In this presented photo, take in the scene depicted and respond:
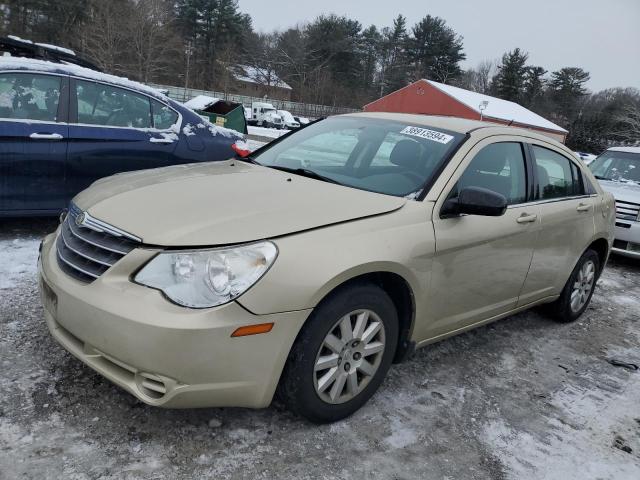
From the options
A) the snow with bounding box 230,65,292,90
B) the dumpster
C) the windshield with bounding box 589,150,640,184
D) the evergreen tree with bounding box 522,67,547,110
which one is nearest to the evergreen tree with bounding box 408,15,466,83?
the evergreen tree with bounding box 522,67,547,110

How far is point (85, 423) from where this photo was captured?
2.48m

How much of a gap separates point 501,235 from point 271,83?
219 feet

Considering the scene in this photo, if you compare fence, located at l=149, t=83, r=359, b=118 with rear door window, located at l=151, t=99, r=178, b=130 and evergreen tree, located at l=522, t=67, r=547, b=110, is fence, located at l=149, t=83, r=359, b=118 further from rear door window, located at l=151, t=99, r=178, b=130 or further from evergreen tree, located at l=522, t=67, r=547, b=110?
rear door window, located at l=151, t=99, r=178, b=130

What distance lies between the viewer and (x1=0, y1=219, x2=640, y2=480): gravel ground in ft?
7.66

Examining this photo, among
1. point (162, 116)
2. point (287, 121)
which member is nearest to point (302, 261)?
point (162, 116)

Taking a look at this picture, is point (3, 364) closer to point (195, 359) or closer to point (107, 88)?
point (195, 359)

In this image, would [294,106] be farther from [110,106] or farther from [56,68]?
[56,68]

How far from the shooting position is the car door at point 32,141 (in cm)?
451

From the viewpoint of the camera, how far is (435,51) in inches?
2840

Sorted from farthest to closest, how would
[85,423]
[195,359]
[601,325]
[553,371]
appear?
[601,325] < [553,371] < [85,423] < [195,359]

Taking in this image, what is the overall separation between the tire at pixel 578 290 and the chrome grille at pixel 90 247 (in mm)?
3628

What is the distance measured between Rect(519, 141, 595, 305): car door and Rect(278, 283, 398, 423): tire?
1.53m

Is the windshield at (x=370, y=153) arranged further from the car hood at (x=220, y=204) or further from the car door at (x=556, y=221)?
the car door at (x=556, y=221)

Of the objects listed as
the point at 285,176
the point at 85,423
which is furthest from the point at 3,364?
the point at 285,176
